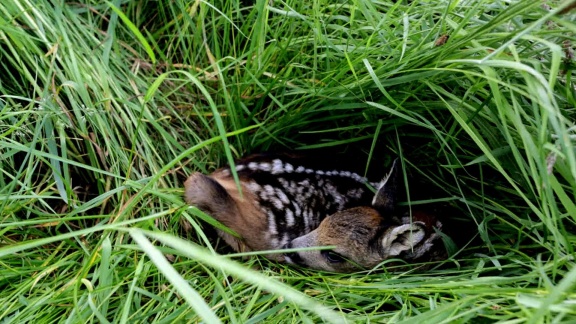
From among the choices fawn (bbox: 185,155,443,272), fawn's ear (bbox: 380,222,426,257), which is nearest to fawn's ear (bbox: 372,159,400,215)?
fawn (bbox: 185,155,443,272)

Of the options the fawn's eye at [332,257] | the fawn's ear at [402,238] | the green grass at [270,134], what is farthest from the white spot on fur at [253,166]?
the fawn's ear at [402,238]

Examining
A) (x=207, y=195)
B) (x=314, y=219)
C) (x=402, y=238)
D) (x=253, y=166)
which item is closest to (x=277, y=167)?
(x=253, y=166)

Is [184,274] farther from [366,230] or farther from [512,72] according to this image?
[512,72]

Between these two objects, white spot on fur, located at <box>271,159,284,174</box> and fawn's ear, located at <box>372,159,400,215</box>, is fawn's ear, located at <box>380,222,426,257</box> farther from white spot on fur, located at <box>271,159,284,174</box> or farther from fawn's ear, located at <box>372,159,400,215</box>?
white spot on fur, located at <box>271,159,284,174</box>

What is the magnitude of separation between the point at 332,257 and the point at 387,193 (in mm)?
352

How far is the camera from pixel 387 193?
9.70ft

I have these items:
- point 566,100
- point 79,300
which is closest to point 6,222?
point 79,300

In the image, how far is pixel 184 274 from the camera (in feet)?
8.41

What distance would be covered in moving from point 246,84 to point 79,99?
27.0 inches

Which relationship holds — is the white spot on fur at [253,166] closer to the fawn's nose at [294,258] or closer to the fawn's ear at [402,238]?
the fawn's nose at [294,258]

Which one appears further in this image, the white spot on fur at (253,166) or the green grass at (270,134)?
the white spot on fur at (253,166)

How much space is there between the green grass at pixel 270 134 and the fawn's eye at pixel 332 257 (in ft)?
0.47

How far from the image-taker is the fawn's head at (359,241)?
289cm

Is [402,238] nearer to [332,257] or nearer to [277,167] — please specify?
[332,257]
